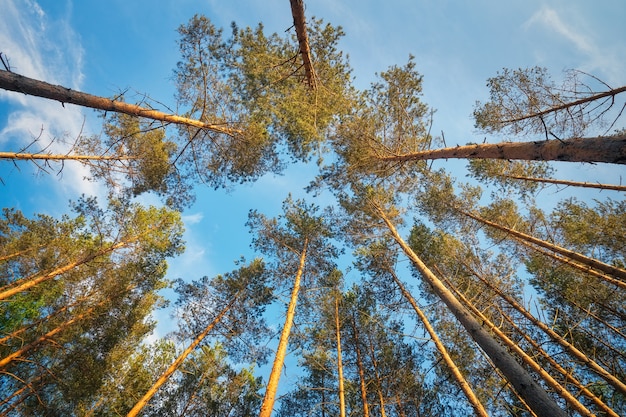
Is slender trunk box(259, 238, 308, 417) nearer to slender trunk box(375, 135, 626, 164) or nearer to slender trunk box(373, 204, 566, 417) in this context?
slender trunk box(373, 204, 566, 417)

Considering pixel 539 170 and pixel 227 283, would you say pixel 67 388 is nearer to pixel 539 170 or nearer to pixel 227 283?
pixel 227 283

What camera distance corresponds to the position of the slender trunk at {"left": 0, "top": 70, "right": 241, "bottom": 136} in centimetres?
397

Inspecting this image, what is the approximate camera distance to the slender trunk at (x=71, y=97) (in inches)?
156

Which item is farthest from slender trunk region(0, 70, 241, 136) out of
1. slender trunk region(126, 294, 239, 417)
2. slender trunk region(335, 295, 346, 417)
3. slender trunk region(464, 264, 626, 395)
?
slender trunk region(464, 264, 626, 395)

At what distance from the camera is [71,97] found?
4.52 meters

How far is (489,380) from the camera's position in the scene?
8.26 m

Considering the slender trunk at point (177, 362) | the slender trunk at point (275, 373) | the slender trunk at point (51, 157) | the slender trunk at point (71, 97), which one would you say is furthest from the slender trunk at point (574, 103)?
the slender trunk at point (177, 362)

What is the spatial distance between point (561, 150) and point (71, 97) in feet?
22.9

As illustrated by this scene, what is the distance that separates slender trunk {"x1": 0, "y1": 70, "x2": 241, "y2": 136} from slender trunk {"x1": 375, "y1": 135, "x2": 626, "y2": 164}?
5374mm

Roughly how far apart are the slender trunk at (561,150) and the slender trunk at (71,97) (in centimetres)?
537

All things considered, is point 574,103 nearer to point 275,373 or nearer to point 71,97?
point 275,373

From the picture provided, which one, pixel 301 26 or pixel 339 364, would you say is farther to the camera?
pixel 339 364

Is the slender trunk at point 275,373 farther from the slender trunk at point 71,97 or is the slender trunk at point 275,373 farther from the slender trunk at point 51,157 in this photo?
the slender trunk at point 51,157

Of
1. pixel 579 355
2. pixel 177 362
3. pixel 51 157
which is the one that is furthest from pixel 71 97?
pixel 579 355
